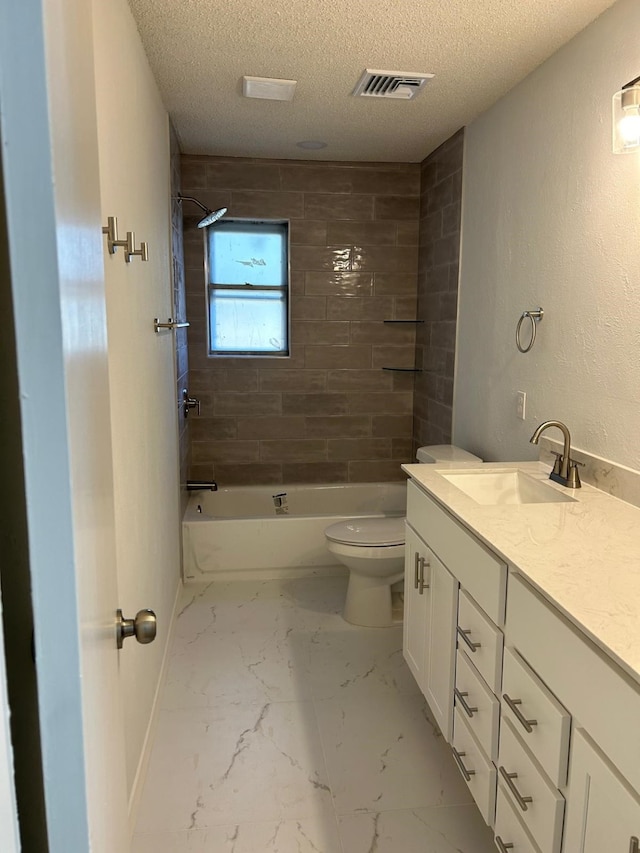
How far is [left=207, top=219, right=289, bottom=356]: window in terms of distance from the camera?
394cm

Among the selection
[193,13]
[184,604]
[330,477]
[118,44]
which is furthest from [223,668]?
[193,13]

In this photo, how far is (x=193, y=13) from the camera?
204 cm

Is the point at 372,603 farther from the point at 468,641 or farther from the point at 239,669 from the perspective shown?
the point at 468,641

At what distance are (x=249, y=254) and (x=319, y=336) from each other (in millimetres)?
679

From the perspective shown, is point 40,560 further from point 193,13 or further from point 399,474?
point 399,474

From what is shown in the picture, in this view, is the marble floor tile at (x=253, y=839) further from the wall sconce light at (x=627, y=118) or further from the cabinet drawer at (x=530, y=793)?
the wall sconce light at (x=627, y=118)

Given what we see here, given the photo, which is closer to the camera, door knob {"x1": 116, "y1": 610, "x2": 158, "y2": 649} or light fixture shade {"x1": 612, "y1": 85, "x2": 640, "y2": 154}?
door knob {"x1": 116, "y1": 610, "x2": 158, "y2": 649}

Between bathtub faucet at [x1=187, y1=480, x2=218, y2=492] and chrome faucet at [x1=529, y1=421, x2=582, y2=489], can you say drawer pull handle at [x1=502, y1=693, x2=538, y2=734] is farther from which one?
bathtub faucet at [x1=187, y1=480, x2=218, y2=492]

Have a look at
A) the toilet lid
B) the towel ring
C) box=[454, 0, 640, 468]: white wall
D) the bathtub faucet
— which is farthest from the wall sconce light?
the bathtub faucet

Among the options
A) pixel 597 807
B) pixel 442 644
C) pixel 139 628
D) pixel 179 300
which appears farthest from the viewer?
pixel 179 300

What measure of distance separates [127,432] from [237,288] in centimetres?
233

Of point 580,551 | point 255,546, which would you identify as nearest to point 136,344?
point 580,551

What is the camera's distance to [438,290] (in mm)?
3643

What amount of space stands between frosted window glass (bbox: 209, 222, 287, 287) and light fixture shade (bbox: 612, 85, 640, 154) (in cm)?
249
